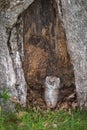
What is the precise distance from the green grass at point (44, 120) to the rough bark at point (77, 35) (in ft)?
1.18

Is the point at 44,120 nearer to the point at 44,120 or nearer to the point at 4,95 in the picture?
the point at 44,120

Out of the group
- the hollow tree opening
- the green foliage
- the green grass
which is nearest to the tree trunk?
the hollow tree opening

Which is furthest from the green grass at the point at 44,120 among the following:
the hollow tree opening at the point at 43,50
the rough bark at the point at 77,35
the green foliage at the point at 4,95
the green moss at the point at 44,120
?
the hollow tree opening at the point at 43,50

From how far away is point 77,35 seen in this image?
19.3 feet

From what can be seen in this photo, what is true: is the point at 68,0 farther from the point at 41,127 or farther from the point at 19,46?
the point at 41,127

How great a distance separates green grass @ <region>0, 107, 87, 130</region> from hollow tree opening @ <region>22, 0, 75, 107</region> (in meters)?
0.50

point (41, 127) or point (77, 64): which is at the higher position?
point (77, 64)

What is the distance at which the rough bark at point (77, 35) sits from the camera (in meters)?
5.75

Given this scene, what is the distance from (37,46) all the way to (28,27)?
14.0 inches

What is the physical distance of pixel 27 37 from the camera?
6.34m

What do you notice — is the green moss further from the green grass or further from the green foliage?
the green foliage

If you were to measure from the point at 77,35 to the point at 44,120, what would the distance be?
1233 millimetres

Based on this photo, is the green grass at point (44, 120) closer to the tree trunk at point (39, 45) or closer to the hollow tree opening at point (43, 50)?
the tree trunk at point (39, 45)

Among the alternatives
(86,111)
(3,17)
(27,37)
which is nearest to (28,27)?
(27,37)
